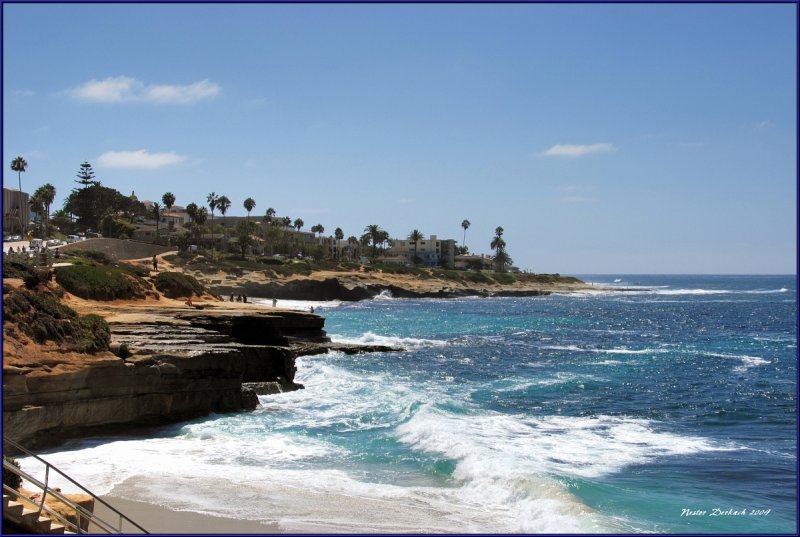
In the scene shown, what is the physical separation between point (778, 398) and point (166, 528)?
27.9 meters

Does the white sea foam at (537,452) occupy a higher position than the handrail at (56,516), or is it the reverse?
the handrail at (56,516)

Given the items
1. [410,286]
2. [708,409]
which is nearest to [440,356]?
[708,409]

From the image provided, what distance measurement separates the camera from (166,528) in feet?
46.9

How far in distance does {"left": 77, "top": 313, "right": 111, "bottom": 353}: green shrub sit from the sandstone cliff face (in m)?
0.34

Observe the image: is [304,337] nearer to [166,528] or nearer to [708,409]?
[708,409]

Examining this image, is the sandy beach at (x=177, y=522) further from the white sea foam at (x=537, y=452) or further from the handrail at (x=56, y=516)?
the white sea foam at (x=537, y=452)

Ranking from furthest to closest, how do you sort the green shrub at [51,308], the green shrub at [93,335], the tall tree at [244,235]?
1. the tall tree at [244,235]
2. the green shrub at [51,308]
3. the green shrub at [93,335]

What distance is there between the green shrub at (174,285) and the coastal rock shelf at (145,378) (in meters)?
8.80

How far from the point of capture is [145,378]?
23.9m

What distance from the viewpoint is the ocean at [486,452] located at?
623 inches

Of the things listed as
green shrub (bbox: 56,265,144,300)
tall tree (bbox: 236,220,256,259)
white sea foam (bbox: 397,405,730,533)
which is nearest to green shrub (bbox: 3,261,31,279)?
green shrub (bbox: 56,265,144,300)

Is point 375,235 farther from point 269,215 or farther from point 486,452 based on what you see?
point 486,452

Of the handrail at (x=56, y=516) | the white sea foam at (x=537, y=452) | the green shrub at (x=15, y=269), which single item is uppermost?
the green shrub at (x=15, y=269)

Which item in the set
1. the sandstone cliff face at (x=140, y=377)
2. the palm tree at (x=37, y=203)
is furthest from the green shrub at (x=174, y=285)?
the palm tree at (x=37, y=203)
